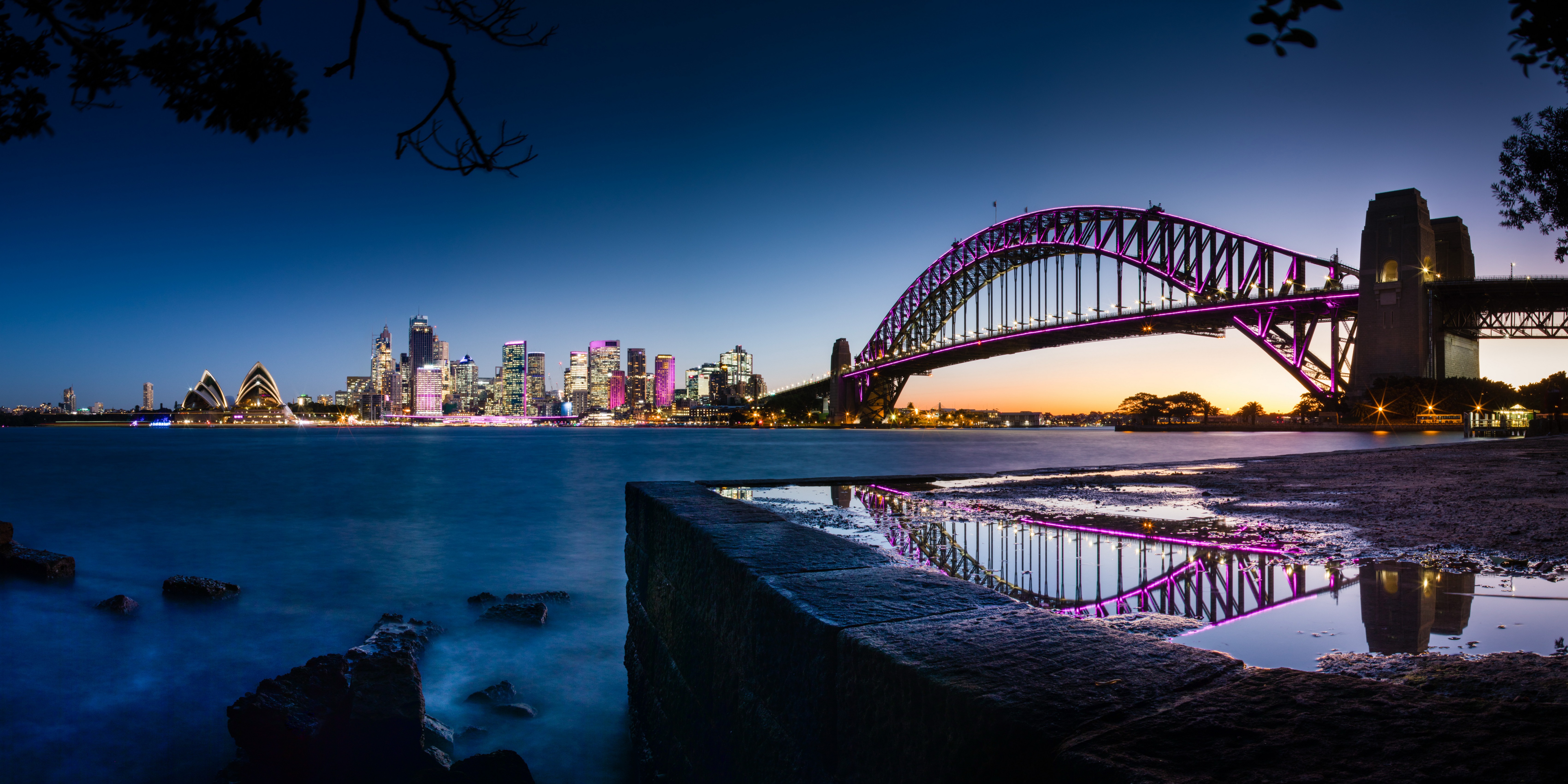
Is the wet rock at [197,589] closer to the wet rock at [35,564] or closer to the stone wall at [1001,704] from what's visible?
the wet rock at [35,564]

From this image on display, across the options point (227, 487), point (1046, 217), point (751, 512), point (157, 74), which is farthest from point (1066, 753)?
point (1046, 217)

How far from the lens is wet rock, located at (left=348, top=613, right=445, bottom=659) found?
4.37 metres

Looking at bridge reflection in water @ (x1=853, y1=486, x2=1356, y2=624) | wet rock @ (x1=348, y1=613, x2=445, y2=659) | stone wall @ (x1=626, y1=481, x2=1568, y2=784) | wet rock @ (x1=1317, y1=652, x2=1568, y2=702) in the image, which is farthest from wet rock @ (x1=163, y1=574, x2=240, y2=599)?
wet rock @ (x1=1317, y1=652, x2=1568, y2=702)

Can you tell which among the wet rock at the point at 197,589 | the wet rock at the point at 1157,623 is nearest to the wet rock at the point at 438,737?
the wet rock at the point at 1157,623

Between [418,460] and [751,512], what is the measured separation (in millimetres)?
30213

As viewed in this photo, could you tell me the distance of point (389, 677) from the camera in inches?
142

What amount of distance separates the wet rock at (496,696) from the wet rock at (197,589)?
11.9 feet

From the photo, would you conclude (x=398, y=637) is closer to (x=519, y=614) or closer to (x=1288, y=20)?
(x=519, y=614)

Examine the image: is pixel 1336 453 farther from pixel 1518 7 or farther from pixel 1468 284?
pixel 1468 284

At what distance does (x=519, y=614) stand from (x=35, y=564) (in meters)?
4.92

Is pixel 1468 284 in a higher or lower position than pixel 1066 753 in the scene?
higher

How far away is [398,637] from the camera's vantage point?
4.95 m

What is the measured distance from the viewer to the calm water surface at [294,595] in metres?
3.98

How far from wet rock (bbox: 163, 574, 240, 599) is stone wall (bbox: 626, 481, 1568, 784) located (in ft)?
20.8
